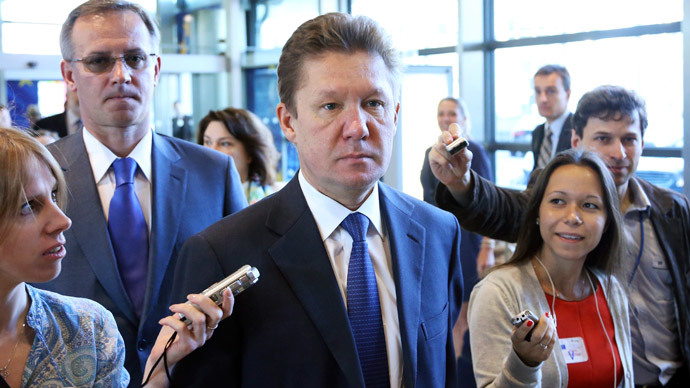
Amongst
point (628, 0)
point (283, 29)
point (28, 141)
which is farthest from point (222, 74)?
point (28, 141)

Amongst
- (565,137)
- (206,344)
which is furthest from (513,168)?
(206,344)

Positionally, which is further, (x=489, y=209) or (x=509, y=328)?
(x=489, y=209)

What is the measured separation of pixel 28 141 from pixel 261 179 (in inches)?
108

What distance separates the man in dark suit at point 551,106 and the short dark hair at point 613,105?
2254 mm

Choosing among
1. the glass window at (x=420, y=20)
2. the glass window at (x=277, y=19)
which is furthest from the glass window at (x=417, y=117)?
the glass window at (x=277, y=19)

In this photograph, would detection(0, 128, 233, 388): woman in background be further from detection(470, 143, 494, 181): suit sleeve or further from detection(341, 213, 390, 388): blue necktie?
detection(470, 143, 494, 181): suit sleeve

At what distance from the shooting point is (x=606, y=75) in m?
6.28

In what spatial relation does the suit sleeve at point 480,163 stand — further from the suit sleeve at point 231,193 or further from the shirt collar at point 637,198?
the suit sleeve at point 231,193

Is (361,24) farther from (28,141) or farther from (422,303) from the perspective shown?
(28,141)

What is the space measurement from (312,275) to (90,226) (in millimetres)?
883

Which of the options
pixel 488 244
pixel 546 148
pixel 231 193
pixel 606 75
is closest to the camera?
pixel 231 193

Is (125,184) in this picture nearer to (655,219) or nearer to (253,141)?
(655,219)

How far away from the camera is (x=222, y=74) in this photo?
10.2 metres

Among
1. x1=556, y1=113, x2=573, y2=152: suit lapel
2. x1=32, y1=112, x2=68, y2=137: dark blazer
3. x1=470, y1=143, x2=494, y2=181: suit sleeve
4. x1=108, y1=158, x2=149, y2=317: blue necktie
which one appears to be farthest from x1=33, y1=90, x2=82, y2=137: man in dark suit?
x1=556, y1=113, x2=573, y2=152: suit lapel
